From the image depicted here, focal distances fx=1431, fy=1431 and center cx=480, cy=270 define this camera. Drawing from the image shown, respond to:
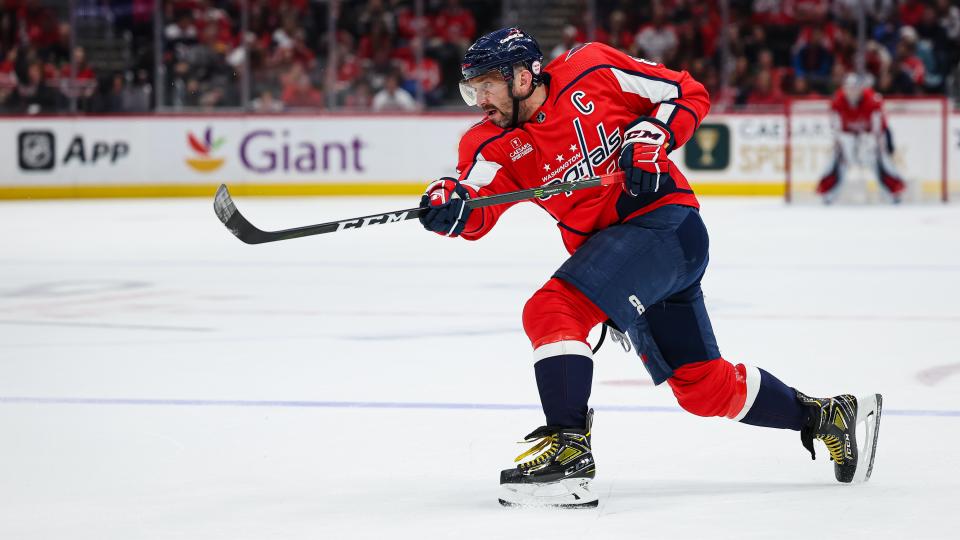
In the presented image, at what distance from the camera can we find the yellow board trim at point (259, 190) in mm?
13242

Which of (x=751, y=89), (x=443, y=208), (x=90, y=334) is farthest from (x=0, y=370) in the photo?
(x=751, y=89)

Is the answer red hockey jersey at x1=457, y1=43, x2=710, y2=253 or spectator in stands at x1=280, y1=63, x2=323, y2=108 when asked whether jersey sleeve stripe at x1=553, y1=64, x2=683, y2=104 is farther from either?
spectator in stands at x1=280, y1=63, x2=323, y2=108

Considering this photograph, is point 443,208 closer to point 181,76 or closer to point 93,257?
point 93,257

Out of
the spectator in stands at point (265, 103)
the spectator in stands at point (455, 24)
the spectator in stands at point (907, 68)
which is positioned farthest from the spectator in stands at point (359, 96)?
the spectator in stands at point (907, 68)

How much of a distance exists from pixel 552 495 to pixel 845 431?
67cm

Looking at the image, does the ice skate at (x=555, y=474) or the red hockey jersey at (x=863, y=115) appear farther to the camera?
the red hockey jersey at (x=863, y=115)

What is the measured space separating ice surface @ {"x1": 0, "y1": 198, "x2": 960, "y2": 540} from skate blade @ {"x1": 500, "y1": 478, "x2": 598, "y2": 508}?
49 millimetres

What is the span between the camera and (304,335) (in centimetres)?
528

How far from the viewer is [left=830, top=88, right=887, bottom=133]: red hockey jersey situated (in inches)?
476

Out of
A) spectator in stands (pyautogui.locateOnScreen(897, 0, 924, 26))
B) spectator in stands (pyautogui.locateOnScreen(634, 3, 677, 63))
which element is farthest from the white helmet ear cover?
spectator in stands (pyautogui.locateOnScreen(897, 0, 924, 26))

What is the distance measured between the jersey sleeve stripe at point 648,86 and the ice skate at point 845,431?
0.71 metres

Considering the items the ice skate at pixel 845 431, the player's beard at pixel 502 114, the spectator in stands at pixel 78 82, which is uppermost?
the spectator in stands at pixel 78 82

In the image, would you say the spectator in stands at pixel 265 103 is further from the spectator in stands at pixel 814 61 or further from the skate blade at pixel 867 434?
the skate blade at pixel 867 434

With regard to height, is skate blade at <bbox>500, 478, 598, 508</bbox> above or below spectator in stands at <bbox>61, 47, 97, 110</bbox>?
below
